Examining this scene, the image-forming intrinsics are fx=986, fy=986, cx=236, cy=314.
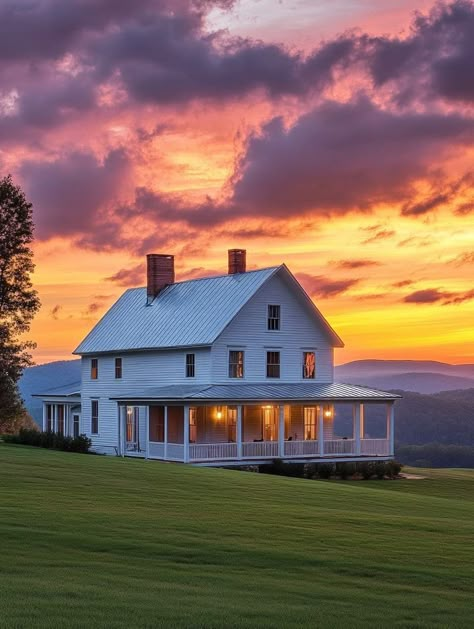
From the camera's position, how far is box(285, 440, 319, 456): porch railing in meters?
49.9

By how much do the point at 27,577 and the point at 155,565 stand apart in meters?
2.58

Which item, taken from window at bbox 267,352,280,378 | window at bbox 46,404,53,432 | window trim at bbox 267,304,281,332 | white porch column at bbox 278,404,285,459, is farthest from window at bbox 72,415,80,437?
white porch column at bbox 278,404,285,459

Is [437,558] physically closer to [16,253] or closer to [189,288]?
[189,288]

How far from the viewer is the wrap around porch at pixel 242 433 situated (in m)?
47.6

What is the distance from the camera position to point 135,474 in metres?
32.7

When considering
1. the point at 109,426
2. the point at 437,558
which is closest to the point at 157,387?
the point at 109,426

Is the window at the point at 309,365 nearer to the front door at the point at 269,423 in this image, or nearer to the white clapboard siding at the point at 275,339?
the white clapboard siding at the point at 275,339

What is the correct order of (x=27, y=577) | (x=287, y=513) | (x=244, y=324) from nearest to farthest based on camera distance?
(x=27, y=577), (x=287, y=513), (x=244, y=324)

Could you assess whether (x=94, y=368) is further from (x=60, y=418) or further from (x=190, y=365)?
(x=190, y=365)

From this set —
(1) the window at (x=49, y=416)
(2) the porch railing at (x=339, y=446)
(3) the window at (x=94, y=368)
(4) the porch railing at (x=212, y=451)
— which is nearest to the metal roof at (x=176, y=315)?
(3) the window at (x=94, y=368)

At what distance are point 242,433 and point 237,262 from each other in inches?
423

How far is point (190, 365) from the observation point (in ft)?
173

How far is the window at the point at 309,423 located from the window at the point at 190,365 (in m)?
6.71

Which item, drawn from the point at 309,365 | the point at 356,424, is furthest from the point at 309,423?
the point at 309,365
